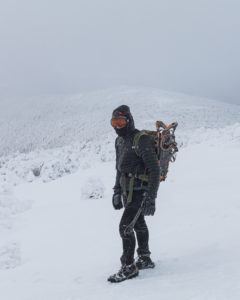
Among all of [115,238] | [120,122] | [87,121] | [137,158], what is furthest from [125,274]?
[87,121]

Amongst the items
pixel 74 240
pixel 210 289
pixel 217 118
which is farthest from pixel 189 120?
pixel 210 289

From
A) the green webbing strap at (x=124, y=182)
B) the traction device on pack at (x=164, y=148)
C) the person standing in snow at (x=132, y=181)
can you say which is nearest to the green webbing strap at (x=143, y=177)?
the person standing in snow at (x=132, y=181)

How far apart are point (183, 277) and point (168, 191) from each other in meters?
5.73

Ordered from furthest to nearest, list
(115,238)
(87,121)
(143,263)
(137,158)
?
(87,121), (115,238), (143,263), (137,158)

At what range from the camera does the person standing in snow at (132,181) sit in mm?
3334

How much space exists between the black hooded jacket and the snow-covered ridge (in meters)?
17.9

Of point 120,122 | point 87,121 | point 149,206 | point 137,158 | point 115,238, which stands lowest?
point 115,238

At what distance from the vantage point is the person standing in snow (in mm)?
3334

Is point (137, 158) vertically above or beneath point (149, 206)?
above

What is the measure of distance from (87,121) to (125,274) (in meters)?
44.4

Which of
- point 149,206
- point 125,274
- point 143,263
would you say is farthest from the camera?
point 143,263

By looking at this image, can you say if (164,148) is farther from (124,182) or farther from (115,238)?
(115,238)

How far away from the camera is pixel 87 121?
47062 mm

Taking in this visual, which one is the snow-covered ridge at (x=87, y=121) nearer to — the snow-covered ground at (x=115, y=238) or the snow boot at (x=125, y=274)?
the snow-covered ground at (x=115, y=238)
